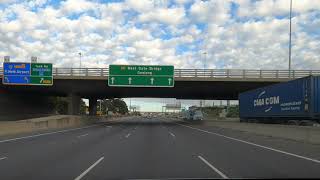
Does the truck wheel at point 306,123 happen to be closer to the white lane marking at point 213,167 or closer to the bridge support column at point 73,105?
the white lane marking at point 213,167

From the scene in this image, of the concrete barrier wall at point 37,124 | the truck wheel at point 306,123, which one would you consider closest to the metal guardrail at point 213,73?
the concrete barrier wall at point 37,124

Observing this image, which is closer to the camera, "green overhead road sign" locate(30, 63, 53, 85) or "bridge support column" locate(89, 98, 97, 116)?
"green overhead road sign" locate(30, 63, 53, 85)

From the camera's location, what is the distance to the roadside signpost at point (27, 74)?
172ft

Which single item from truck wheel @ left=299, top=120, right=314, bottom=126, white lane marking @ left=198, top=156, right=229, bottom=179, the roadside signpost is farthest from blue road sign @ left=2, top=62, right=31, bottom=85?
white lane marking @ left=198, top=156, right=229, bottom=179

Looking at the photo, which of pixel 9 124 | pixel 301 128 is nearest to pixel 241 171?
pixel 301 128

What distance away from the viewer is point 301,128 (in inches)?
965

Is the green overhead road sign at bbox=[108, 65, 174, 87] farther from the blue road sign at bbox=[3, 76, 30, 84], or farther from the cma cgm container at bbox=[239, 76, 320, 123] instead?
the cma cgm container at bbox=[239, 76, 320, 123]

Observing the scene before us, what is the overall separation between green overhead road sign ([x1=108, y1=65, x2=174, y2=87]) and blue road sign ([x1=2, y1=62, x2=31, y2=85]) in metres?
9.13

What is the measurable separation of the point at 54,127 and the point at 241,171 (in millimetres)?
38028

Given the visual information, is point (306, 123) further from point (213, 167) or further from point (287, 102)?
point (213, 167)

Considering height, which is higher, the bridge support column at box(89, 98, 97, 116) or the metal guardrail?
the metal guardrail

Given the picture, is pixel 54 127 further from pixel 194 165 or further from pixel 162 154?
pixel 194 165

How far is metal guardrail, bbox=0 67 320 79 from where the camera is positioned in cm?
5266

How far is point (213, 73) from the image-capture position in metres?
53.3
